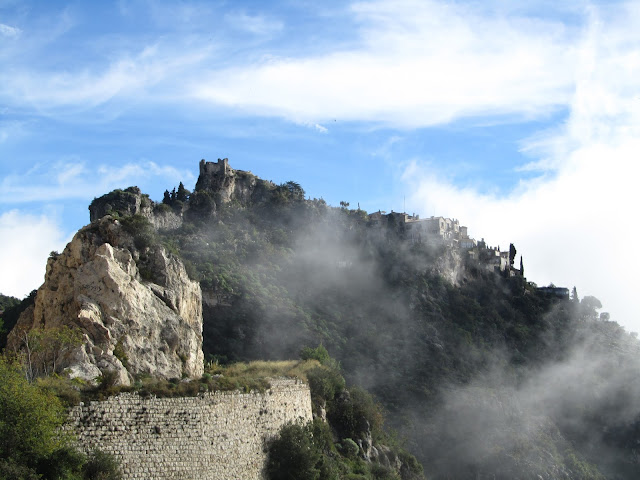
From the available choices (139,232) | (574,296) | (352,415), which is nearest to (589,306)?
(574,296)

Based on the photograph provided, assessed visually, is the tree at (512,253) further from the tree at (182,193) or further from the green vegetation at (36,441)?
the green vegetation at (36,441)

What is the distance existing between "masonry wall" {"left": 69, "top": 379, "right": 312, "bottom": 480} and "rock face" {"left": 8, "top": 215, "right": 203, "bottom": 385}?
2.31 m

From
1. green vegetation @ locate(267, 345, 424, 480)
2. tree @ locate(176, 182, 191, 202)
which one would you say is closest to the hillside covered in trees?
tree @ locate(176, 182, 191, 202)

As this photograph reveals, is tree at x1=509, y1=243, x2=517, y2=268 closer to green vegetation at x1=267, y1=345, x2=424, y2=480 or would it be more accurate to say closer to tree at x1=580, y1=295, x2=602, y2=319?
tree at x1=580, y1=295, x2=602, y2=319

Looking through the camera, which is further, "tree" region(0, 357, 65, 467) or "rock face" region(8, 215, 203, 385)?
"rock face" region(8, 215, 203, 385)

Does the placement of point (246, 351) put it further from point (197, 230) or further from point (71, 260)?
point (71, 260)

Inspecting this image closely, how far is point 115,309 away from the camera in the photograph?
113 ft

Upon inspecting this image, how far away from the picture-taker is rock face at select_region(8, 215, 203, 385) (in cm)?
3219

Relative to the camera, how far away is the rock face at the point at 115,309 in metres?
32.2

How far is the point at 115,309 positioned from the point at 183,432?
8147mm

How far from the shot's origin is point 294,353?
75.9m

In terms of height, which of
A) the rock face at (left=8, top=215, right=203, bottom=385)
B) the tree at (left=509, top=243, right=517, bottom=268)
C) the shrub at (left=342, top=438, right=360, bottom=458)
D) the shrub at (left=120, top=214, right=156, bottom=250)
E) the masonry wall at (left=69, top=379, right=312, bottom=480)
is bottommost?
the shrub at (left=342, top=438, right=360, bottom=458)

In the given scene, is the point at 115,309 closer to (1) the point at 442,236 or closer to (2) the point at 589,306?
(1) the point at 442,236

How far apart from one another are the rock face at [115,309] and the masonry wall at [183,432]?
231cm
